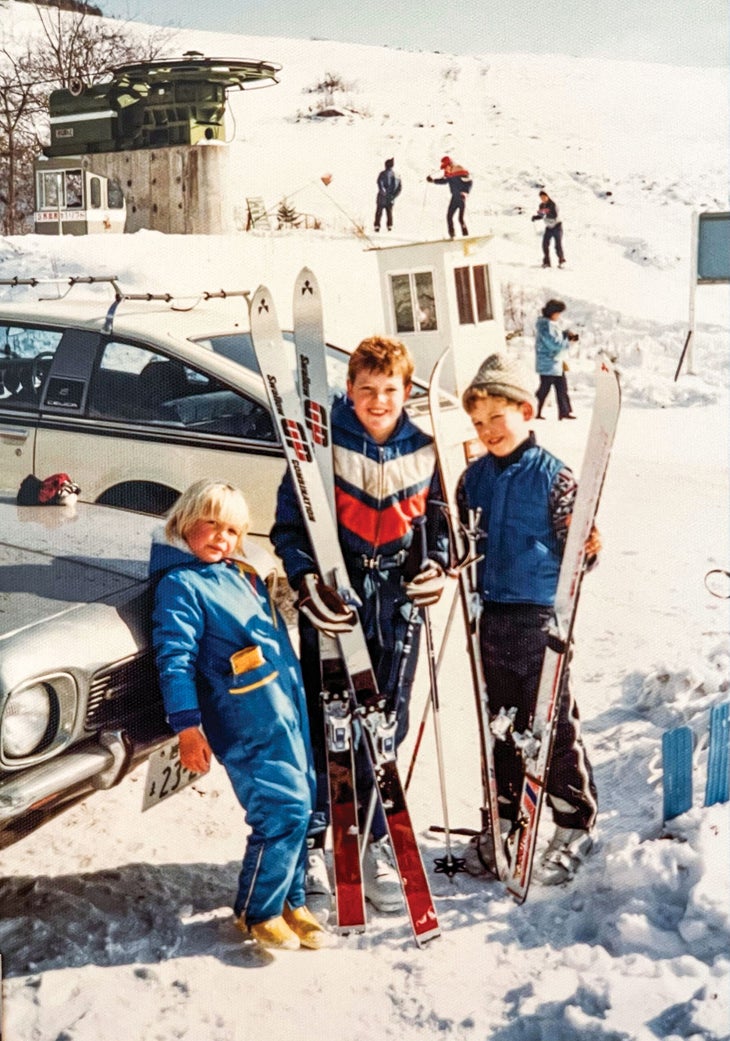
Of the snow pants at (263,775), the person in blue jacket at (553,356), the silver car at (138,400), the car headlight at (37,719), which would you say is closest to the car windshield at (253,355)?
the silver car at (138,400)

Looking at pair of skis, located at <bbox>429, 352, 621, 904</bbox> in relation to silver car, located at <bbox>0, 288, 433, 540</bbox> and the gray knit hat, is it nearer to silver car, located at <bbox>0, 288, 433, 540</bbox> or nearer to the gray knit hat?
the gray knit hat

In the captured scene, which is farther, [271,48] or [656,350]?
[656,350]

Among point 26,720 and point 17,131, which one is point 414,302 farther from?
point 26,720

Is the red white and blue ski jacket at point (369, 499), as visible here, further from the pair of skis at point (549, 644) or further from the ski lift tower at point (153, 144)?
the ski lift tower at point (153, 144)

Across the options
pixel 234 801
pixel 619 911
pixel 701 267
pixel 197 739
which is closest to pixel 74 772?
pixel 197 739

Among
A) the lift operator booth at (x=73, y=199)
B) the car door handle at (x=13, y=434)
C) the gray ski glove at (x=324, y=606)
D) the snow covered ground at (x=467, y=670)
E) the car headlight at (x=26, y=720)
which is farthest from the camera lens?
the lift operator booth at (x=73, y=199)

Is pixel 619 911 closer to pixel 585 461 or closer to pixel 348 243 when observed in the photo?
pixel 585 461

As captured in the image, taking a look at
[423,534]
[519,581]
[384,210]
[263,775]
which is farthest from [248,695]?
[384,210]
